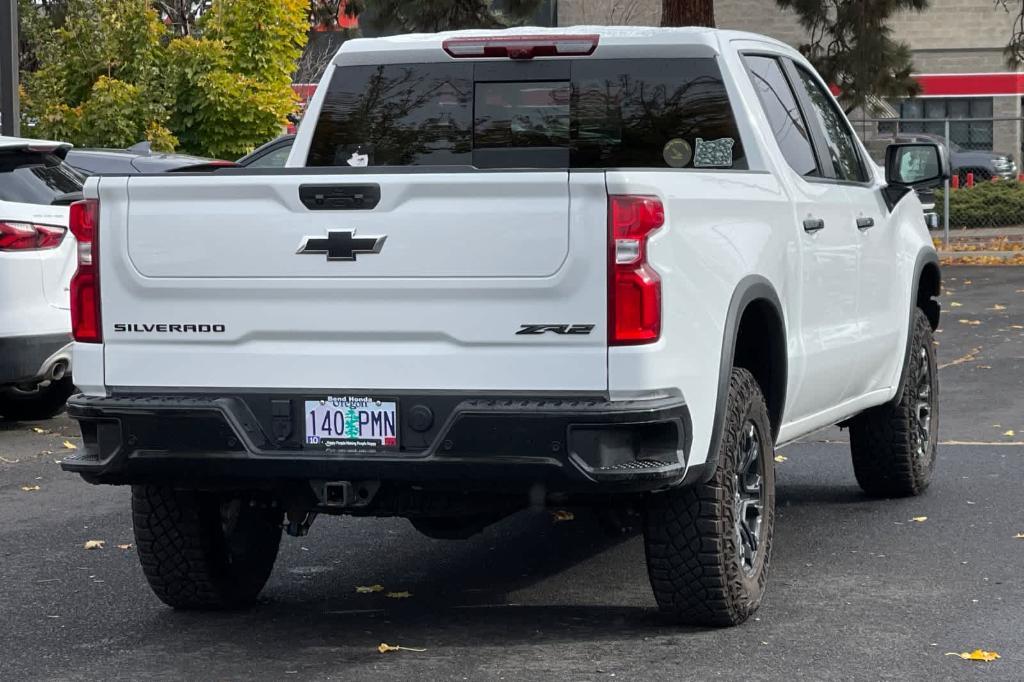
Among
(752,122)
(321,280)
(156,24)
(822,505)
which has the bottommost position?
(822,505)

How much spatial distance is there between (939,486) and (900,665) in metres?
3.55

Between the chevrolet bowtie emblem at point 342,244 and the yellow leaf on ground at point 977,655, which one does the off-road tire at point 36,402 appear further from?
the yellow leaf on ground at point 977,655

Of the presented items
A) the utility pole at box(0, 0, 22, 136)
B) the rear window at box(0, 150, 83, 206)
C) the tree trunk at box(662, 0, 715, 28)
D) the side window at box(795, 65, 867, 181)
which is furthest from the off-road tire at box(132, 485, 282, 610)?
the tree trunk at box(662, 0, 715, 28)

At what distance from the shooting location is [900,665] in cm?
554

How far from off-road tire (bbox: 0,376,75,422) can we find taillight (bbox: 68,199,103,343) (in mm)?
6202

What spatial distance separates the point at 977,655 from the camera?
18.4 feet

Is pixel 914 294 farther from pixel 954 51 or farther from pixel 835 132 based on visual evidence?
pixel 954 51

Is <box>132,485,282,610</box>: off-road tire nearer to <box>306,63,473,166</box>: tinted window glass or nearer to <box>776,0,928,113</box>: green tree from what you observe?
<box>306,63,473,166</box>: tinted window glass

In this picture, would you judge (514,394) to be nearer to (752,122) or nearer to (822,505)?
(752,122)

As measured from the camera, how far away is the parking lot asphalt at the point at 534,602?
5.64 m

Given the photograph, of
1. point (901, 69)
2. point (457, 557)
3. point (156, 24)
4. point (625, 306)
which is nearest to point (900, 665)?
point (625, 306)

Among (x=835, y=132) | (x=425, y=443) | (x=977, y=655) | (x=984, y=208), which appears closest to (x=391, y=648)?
(x=425, y=443)

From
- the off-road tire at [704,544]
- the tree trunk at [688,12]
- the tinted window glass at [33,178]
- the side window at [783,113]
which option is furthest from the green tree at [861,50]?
the off-road tire at [704,544]

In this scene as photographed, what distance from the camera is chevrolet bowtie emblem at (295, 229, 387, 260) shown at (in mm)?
5453
